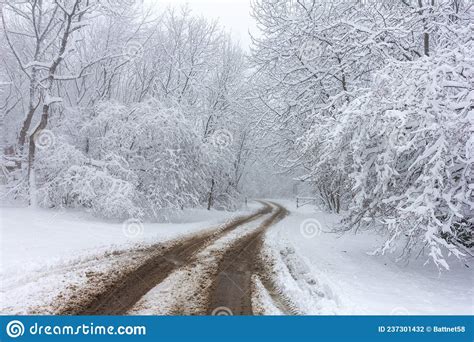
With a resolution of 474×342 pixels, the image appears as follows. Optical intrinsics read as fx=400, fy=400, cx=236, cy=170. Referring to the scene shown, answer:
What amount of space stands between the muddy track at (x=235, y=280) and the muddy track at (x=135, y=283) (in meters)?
0.94

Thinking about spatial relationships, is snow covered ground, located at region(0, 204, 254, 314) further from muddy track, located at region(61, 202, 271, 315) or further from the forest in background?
the forest in background

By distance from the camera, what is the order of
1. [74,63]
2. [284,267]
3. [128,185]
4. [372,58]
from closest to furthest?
[284,267]
[372,58]
[128,185]
[74,63]

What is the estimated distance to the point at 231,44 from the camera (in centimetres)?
3259

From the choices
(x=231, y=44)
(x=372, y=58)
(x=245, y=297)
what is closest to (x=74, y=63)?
(x=231, y=44)

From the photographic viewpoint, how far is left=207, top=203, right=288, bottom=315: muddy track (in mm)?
5730

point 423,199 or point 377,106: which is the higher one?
point 377,106

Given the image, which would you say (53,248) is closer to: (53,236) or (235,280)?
(53,236)

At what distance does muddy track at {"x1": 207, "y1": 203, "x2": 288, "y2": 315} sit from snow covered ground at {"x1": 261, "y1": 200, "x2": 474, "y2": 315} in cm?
68

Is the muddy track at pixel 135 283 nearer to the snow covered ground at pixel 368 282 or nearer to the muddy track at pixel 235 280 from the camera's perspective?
the muddy track at pixel 235 280

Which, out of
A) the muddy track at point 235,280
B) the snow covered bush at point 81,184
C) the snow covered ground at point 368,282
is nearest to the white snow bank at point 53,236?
the snow covered bush at point 81,184

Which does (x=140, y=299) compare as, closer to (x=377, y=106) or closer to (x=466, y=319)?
(x=466, y=319)

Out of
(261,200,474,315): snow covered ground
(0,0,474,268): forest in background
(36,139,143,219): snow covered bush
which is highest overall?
(0,0,474,268): forest in background

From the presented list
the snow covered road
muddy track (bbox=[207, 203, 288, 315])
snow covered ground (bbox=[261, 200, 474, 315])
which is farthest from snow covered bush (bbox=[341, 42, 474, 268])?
muddy track (bbox=[207, 203, 288, 315])

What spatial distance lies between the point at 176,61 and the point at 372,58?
15.5 metres
